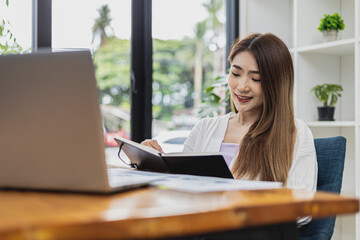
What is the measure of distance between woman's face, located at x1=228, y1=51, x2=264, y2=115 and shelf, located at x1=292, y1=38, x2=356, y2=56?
0.94m

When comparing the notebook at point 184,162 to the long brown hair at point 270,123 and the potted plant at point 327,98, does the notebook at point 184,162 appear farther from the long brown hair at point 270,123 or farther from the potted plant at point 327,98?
the potted plant at point 327,98

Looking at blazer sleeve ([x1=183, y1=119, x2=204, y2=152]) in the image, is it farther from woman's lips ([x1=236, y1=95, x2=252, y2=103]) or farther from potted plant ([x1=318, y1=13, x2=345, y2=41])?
potted plant ([x1=318, y1=13, x2=345, y2=41])

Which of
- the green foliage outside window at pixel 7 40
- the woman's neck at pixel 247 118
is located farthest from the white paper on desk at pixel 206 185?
the green foliage outside window at pixel 7 40

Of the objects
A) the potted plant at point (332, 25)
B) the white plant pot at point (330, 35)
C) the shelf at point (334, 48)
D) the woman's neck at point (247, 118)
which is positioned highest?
the potted plant at point (332, 25)

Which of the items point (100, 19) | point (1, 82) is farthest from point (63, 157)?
point (100, 19)

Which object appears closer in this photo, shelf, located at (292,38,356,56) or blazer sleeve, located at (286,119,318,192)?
blazer sleeve, located at (286,119,318,192)

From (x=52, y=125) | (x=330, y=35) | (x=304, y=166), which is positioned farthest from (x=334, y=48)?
(x=52, y=125)

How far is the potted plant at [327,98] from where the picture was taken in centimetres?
260

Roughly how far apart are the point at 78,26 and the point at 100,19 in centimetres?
30

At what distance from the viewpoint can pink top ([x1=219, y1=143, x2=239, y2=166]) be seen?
167 centimetres

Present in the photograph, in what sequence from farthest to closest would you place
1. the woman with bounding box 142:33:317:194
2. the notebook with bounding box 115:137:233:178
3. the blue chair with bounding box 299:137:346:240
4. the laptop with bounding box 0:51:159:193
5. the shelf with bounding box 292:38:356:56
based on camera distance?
the shelf with bounding box 292:38:356:56 → the woman with bounding box 142:33:317:194 → the blue chair with bounding box 299:137:346:240 → the notebook with bounding box 115:137:233:178 → the laptop with bounding box 0:51:159:193

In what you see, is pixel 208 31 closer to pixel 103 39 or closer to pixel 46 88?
pixel 103 39

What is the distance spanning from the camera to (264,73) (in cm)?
160

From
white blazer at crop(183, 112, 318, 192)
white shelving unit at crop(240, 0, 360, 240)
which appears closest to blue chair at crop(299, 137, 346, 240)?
white blazer at crop(183, 112, 318, 192)
